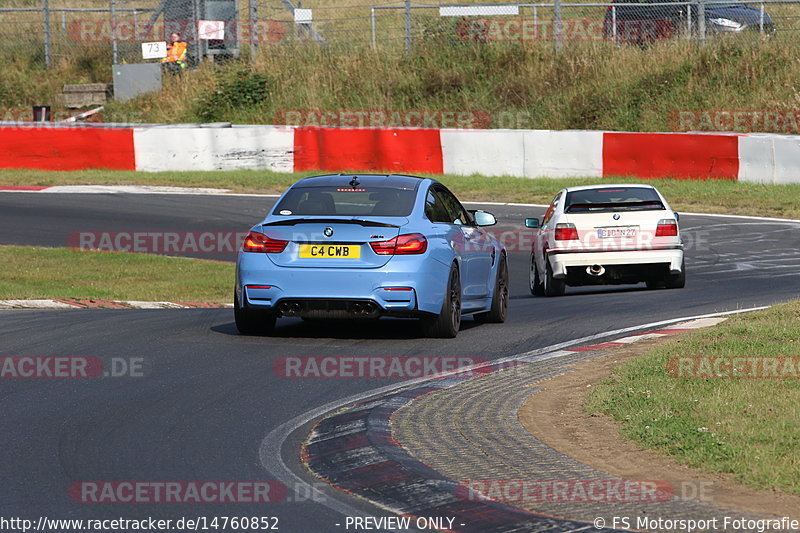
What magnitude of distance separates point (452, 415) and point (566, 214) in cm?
846

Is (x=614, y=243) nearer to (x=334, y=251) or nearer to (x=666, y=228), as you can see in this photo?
(x=666, y=228)

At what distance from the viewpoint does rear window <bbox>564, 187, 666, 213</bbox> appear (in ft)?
51.8

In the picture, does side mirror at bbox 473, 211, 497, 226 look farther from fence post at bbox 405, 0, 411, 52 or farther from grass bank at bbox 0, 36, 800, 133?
fence post at bbox 405, 0, 411, 52

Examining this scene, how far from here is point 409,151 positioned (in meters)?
29.0

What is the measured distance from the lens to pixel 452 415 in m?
7.70

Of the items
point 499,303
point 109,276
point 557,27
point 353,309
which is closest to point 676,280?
point 499,303

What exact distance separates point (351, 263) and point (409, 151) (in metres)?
18.7

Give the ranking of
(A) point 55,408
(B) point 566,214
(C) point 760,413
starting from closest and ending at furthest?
1. (C) point 760,413
2. (A) point 55,408
3. (B) point 566,214

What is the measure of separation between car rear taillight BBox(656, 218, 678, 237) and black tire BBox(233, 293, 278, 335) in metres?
6.04

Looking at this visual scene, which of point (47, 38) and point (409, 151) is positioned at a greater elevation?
point (47, 38)

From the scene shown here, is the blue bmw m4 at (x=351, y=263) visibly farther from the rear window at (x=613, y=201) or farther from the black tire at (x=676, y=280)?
the black tire at (x=676, y=280)

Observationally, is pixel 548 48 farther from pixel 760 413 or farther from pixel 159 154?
pixel 760 413

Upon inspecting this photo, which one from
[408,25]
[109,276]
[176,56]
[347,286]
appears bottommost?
[109,276]

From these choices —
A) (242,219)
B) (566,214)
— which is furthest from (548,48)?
(566,214)
